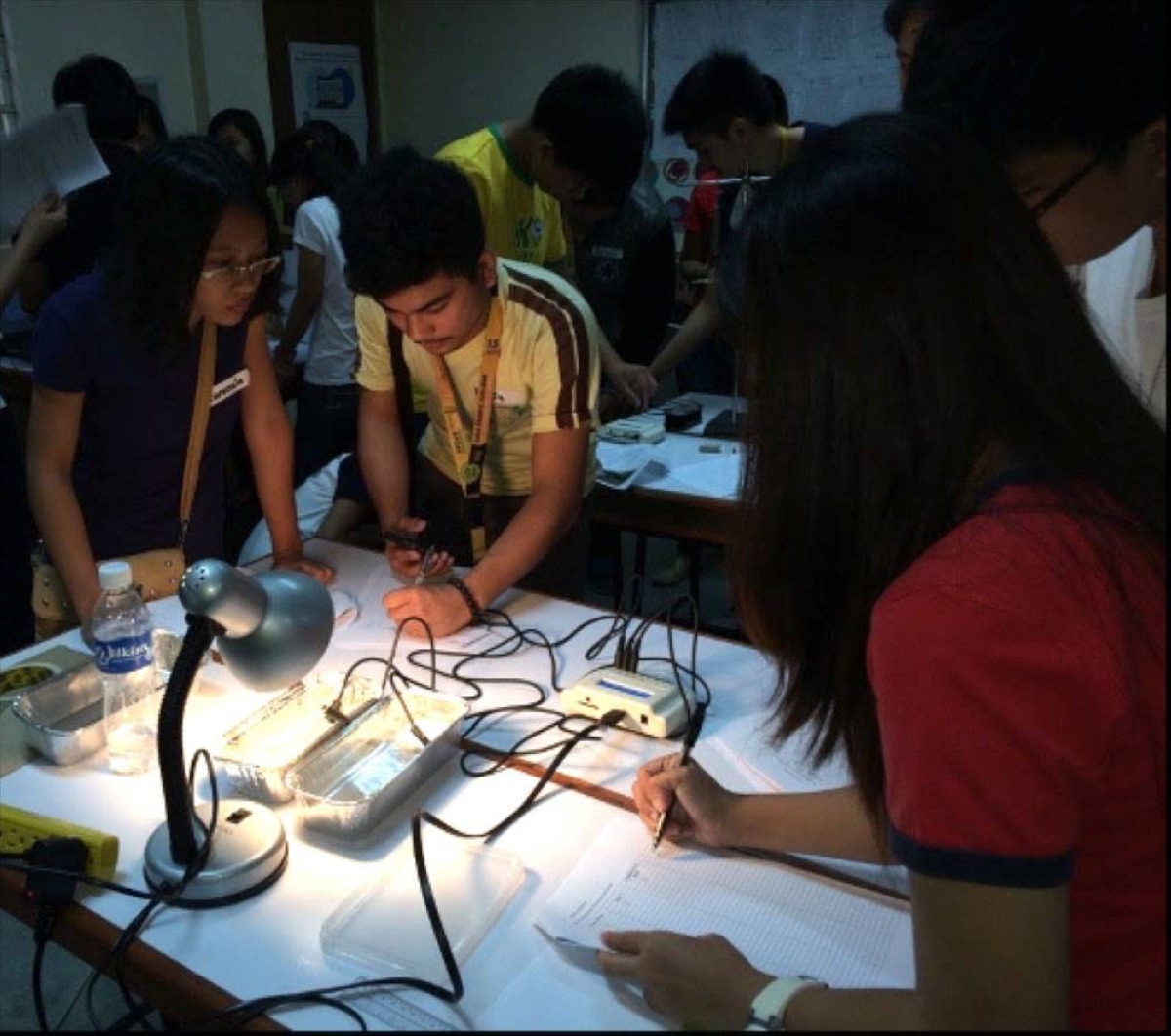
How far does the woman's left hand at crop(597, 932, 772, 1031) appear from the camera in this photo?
81cm

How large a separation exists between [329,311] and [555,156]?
4.11 feet

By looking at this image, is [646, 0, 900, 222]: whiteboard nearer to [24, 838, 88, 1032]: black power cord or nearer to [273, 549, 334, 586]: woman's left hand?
[273, 549, 334, 586]: woman's left hand

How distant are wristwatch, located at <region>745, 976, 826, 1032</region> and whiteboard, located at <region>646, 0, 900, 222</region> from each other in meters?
3.81

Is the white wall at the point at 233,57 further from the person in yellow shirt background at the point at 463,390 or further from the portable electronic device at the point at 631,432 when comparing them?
the person in yellow shirt background at the point at 463,390

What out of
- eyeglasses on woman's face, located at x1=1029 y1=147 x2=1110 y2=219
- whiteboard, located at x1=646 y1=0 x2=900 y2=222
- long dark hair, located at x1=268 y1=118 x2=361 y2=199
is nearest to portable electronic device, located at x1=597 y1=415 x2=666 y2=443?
long dark hair, located at x1=268 y1=118 x2=361 y2=199

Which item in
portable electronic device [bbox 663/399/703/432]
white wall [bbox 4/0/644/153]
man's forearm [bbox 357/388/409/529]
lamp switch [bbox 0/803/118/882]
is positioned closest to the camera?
lamp switch [bbox 0/803/118/882]

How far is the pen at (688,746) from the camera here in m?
1.08

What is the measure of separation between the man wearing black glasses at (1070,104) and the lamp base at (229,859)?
3.00 ft

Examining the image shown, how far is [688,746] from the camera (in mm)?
1193

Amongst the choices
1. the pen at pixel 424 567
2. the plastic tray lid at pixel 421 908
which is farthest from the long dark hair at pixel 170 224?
the plastic tray lid at pixel 421 908

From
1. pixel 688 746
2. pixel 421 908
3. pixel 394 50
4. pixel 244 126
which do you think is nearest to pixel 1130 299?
pixel 688 746

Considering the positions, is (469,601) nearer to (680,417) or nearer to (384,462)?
(384,462)

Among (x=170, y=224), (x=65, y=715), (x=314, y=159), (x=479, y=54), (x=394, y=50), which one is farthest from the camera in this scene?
(x=394, y=50)

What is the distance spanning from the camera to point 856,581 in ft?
2.58
